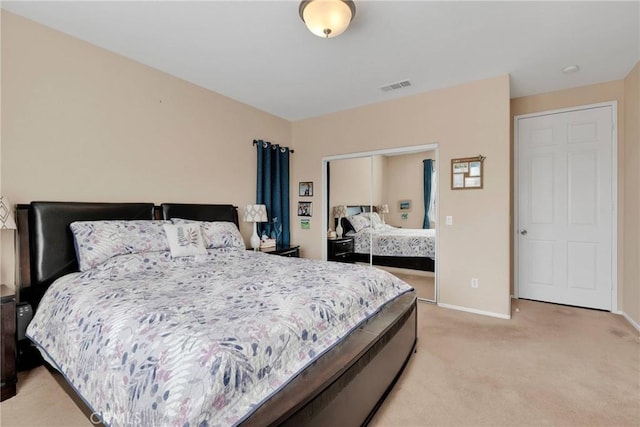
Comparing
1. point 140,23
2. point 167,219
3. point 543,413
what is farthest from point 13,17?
point 543,413

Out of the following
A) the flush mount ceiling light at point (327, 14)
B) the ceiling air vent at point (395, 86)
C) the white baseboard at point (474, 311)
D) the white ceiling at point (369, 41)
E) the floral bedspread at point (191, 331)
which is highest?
the ceiling air vent at point (395, 86)

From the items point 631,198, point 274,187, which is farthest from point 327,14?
point 631,198

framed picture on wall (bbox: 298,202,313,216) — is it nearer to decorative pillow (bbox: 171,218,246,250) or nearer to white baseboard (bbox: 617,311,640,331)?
decorative pillow (bbox: 171,218,246,250)

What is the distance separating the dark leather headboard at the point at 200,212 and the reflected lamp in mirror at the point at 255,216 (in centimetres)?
16

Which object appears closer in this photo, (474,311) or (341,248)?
(474,311)

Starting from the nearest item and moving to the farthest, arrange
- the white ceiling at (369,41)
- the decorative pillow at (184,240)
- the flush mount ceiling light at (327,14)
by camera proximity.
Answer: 1. the flush mount ceiling light at (327,14)
2. the white ceiling at (369,41)
3. the decorative pillow at (184,240)

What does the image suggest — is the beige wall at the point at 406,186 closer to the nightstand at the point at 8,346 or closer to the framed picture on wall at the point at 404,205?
the framed picture on wall at the point at 404,205

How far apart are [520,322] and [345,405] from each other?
2.58 m

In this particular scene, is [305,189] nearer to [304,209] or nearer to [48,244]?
[304,209]

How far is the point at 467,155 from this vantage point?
338 cm

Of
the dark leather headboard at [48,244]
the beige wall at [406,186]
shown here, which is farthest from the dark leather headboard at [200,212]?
the beige wall at [406,186]

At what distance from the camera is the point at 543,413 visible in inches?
67.0

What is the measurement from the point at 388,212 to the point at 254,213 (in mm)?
1841

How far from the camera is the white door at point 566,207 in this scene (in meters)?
3.36
